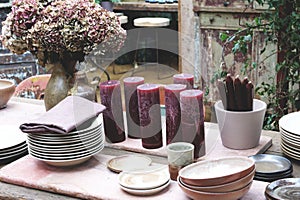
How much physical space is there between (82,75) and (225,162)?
80 cm

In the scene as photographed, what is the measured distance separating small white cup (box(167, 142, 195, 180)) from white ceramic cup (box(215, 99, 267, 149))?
23 cm

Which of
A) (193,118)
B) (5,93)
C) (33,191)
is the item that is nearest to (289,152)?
(193,118)

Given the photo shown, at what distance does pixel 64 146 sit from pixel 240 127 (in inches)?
21.4

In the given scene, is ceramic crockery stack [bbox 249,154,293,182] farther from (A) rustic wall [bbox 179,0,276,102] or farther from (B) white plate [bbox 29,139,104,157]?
(A) rustic wall [bbox 179,0,276,102]

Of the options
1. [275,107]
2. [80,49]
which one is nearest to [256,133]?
[80,49]

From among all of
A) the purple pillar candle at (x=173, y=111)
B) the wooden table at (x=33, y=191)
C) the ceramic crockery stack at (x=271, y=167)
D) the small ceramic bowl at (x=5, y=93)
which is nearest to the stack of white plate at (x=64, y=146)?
the wooden table at (x=33, y=191)

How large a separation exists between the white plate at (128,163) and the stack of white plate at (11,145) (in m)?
0.34

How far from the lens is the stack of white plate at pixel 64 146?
146cm

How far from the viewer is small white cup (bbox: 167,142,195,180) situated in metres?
1.33

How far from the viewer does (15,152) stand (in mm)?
1634

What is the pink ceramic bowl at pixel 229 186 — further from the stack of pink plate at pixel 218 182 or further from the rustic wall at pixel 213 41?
the rustic wall at pixel 213 41

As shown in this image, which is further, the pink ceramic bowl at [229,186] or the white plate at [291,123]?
the white plate at [291,123]

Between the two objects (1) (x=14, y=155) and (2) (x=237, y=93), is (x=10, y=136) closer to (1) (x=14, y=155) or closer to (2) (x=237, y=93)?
(1) (x=14, y=155)

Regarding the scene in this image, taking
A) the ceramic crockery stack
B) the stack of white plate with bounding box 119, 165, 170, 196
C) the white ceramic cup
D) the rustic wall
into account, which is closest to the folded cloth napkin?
the stack of white plate with bounding box 119, 165, 170, 196
